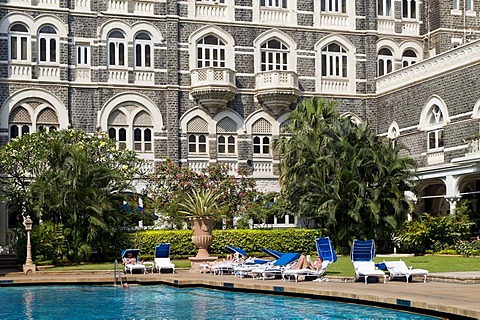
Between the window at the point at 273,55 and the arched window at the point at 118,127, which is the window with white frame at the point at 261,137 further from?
the arched window at the point at 118,127

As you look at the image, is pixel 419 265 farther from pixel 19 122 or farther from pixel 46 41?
pixel 46 41

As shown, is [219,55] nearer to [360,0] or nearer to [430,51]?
[360,0]

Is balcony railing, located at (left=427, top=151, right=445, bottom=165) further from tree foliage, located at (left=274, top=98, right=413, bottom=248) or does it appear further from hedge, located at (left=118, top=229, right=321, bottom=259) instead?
hedge, located at (left=118, top=229, right=321, bottom=259)

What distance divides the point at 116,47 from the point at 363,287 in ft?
77.6

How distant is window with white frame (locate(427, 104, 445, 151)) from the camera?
3784 cm

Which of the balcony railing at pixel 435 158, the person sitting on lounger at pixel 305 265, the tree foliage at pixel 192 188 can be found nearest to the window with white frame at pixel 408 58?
the balcony railing at pixel 435 158

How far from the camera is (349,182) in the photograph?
109 ft

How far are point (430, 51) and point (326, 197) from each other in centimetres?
1390

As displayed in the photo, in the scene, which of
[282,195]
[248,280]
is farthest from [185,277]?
[282,195]

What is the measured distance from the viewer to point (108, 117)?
3950 cm

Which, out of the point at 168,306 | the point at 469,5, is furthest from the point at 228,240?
the point at 469,5

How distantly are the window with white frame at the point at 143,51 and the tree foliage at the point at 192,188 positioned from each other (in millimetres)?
5523

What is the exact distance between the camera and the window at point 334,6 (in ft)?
141

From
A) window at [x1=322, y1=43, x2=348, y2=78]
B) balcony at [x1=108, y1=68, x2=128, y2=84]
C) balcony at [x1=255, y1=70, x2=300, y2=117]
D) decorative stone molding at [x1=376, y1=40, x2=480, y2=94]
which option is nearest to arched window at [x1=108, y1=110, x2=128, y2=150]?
balcony at [x1=108, y1=68, x2=128, y2=84]
